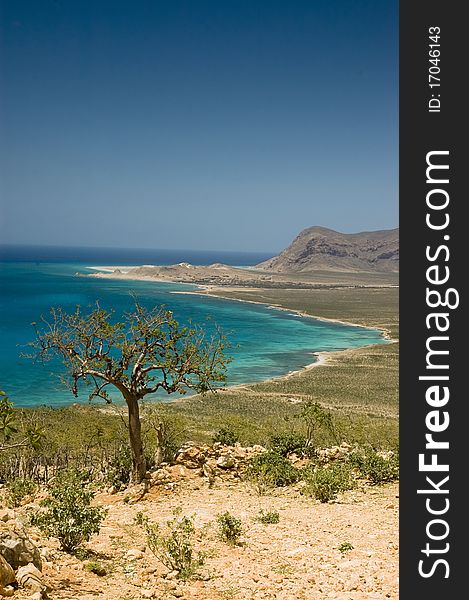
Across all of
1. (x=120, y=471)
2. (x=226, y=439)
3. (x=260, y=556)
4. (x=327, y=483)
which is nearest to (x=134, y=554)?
(x=260, y=556)

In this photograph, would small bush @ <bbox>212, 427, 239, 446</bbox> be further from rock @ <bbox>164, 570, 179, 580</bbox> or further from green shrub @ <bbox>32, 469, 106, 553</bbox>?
rock @ <bbox>164, 570, 179, 580</bbox>

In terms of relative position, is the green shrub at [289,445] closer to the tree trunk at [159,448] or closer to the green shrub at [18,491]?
the tree trunk at [159,448]

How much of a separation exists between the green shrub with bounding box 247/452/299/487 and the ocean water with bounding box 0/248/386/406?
366 cm

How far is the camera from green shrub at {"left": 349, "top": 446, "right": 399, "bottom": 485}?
46.4ft

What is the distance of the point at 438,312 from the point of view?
4.68 meters

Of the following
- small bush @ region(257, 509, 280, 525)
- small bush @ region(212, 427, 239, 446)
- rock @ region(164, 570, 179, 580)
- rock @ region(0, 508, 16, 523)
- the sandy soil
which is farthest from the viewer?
small bush @ region(212, 427, 239, 446)

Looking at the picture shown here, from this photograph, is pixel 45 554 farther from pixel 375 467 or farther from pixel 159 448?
pixel 375 467

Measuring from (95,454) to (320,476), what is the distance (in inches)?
425

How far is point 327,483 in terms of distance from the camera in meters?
12.8

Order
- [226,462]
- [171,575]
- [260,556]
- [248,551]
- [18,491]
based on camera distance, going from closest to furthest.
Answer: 1. [171,575]
2. [260,556]
3. [248,551]
4. [18,491]
5. [226,462]

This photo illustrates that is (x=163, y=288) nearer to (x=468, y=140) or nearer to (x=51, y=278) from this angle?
(x=51, y=278)

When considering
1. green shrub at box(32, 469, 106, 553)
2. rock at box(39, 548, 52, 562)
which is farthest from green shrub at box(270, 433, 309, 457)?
rock at box(39, 548, 52, 562)

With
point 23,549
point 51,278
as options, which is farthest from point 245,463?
point 51,278

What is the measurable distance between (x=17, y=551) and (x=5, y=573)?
75 cm
